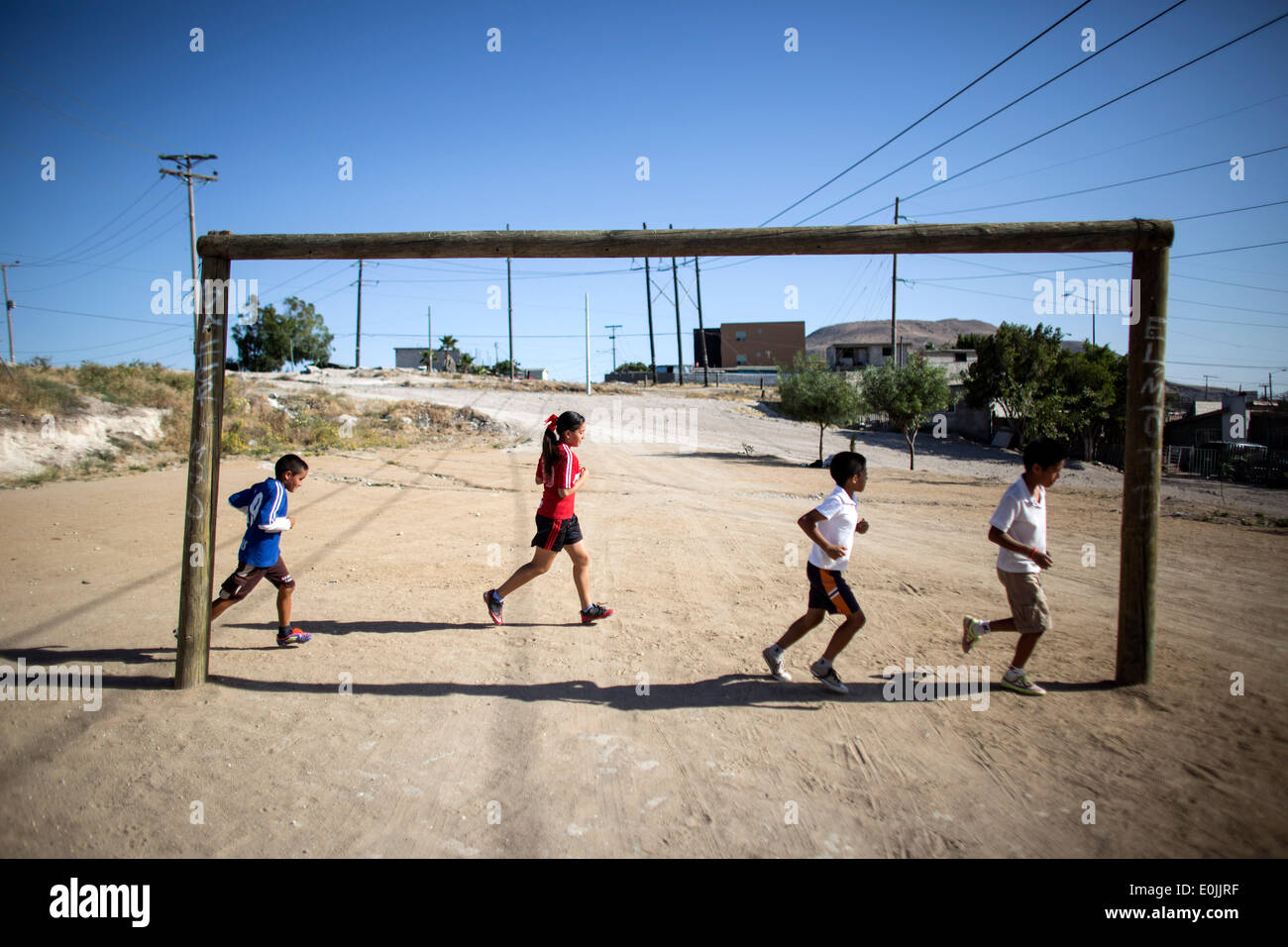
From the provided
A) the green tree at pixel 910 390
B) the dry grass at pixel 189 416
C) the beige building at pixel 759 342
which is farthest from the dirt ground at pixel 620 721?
the beige building at pixel 759 342

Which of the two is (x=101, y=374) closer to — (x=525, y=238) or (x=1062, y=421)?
(x=525, y=238)

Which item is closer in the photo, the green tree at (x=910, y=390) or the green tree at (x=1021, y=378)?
the green tree at (x=910, y=390)

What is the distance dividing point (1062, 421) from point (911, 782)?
38.6 metres

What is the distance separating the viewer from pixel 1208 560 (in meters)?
9.66

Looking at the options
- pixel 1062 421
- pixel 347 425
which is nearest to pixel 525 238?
pixel 347 425

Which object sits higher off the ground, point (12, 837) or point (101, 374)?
point (101, 374)

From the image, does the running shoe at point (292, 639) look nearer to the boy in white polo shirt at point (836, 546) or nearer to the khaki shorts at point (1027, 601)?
the boy in white polo shirt at point (836, 546)

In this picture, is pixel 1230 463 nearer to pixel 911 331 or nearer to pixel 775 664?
pixel 775 664

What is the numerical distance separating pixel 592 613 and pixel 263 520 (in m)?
2.82

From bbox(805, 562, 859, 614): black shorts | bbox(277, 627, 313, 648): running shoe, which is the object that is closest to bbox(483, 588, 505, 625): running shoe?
bbox(277, 627, 313, 648): running shoe

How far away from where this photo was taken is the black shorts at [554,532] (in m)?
5.75
